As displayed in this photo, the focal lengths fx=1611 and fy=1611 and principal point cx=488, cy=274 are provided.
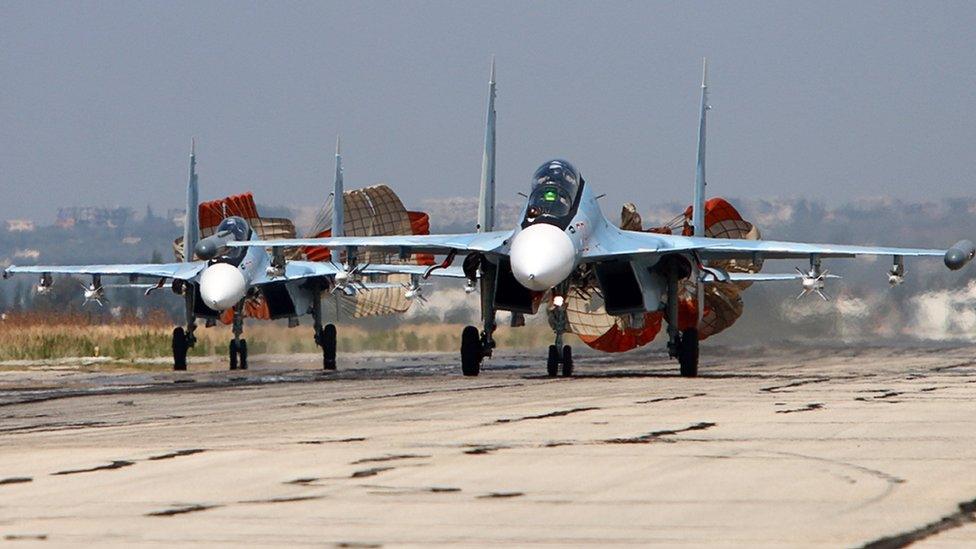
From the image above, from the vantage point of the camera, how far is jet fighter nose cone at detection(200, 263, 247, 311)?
101 feet

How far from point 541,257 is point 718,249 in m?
4.33

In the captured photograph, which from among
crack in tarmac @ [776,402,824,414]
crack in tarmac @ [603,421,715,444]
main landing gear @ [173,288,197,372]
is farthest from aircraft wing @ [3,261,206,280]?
crack in tarmac @ [603,421,715,444]

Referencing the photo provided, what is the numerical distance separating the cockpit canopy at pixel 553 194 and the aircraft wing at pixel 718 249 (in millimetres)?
936

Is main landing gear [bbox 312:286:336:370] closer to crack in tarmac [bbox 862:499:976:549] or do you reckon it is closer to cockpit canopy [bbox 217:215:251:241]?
cockpit canopy [bbox 217:215:251:241]

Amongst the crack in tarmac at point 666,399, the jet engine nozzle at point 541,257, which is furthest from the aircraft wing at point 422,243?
the crack in tarmac at point 666,399

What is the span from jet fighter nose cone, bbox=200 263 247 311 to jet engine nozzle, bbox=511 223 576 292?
901 cm

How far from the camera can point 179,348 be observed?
34562mm

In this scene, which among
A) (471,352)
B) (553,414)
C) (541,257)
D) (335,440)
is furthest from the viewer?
(471,352)

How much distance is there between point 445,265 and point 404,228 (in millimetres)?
21156

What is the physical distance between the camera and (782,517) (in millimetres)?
8109

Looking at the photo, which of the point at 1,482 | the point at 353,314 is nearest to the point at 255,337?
the point at 353,314

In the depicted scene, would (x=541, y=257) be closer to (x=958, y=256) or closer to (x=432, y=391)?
(x=432, y=391)

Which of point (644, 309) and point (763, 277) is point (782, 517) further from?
point (763, 277)

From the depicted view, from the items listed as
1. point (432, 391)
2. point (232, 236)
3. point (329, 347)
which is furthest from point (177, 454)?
point (329, 347)
